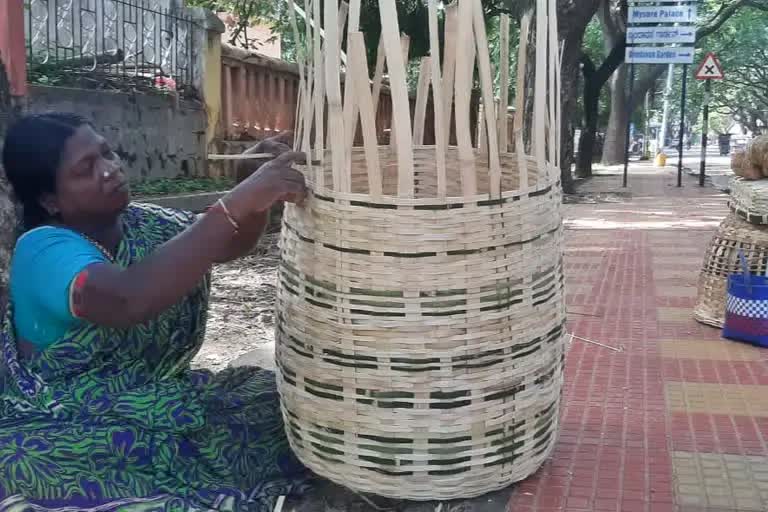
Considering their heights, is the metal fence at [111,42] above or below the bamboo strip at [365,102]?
above

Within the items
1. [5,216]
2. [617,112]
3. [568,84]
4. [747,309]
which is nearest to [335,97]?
[5,216]

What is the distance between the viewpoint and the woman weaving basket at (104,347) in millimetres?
1576

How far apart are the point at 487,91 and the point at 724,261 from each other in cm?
257

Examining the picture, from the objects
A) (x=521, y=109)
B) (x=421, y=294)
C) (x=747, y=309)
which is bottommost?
(x=747, y=309)

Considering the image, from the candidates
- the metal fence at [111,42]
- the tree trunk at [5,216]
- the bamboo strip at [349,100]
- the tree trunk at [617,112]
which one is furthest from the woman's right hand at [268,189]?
the tree trunk at [617,112]

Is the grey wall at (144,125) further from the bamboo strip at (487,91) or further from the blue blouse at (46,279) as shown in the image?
the bamboo strip at (487,91)

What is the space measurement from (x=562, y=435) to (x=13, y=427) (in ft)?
4.79

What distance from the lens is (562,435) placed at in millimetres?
2291

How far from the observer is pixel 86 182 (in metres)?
1.73

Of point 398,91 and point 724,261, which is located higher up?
point 398,91

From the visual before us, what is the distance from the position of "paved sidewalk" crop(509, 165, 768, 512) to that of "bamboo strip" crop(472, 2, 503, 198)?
77cm

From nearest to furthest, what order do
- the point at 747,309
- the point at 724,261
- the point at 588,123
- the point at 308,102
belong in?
the point at 308,102 → the point at 747,309 → the point at 724,261 → the point at 588,123

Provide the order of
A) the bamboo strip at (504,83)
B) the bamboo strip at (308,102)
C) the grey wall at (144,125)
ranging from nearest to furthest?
the bamboo strip at (308,102) → the bamboo strip at (504,83) → the grey wall at (144,125)

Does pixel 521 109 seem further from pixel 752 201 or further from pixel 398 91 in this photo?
pixel 752 201
